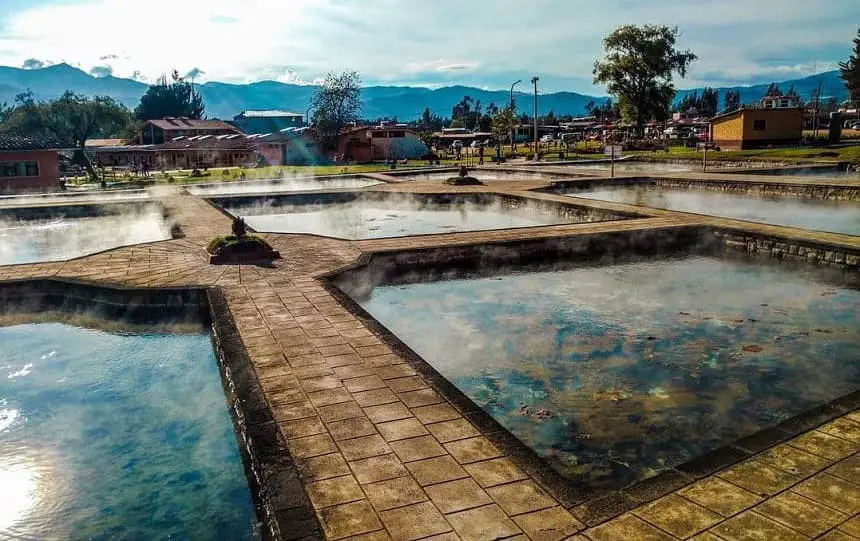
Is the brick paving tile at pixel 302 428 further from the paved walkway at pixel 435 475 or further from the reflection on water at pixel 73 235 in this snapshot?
the reflection on water at pixel 73 235

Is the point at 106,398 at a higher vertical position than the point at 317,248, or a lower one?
lower

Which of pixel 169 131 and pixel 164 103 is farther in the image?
Result: pixel 164 103

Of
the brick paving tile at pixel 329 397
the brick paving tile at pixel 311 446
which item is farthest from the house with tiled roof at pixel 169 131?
the brick paving tile at pixel 311 446

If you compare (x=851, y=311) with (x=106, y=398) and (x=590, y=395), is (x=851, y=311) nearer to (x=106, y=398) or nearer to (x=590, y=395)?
(x=590, y=395)

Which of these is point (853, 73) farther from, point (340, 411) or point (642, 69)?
point (340, 411)

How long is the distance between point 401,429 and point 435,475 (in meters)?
0.78

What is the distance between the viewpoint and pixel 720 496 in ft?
13.9

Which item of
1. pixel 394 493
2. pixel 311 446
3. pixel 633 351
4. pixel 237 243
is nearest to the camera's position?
pixel 394 493

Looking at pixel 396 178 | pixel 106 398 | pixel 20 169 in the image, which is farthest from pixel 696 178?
pixel 20 169

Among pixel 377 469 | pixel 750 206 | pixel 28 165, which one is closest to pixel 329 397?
pixel 377 469

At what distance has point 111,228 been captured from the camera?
778 inches

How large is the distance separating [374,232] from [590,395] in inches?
445

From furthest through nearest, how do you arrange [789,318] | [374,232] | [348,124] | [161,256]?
1. [348,124]
2. [374,232]
3. [161,256]
4. [789,318]

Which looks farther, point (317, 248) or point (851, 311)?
point (317, 248)
